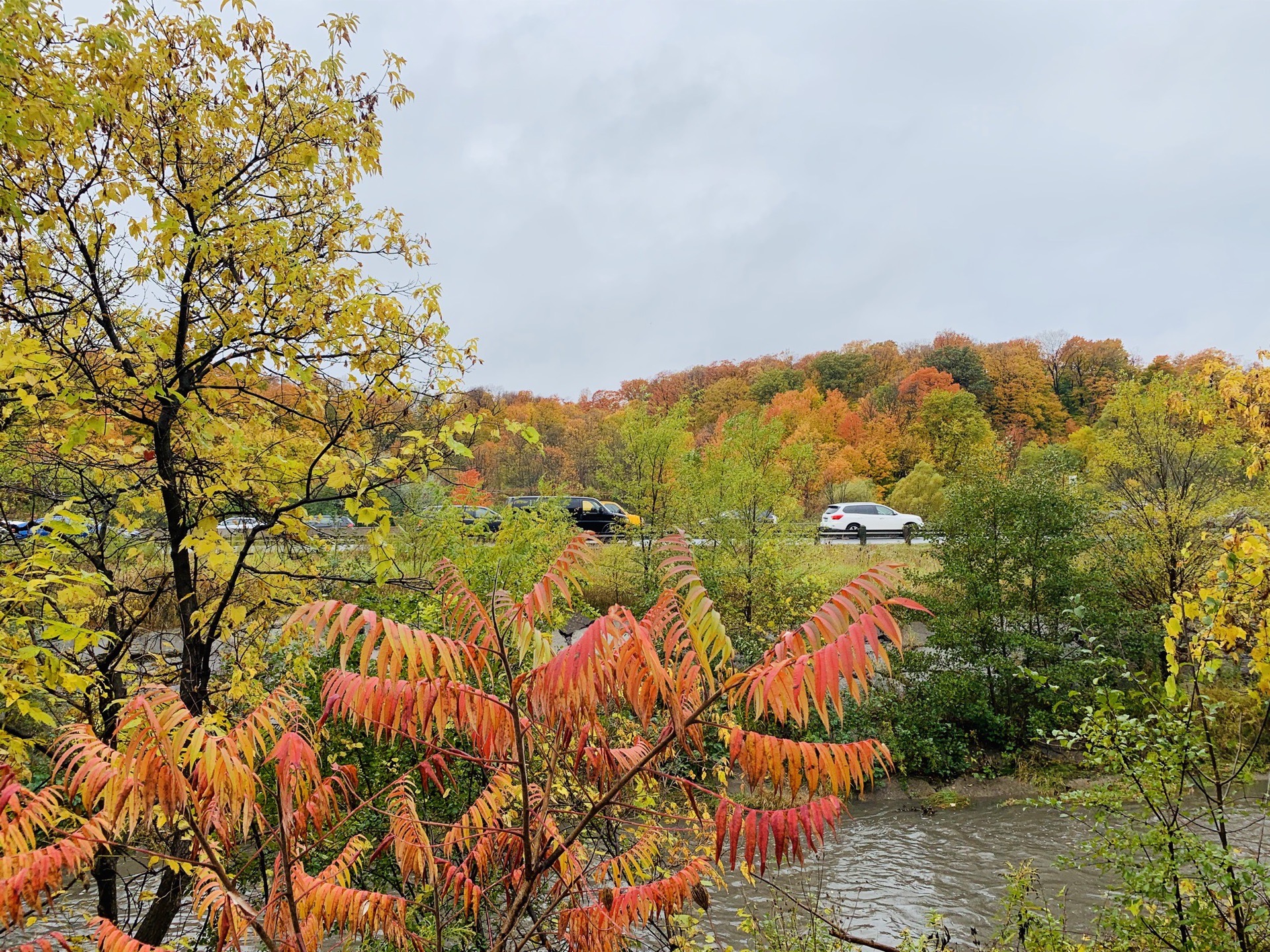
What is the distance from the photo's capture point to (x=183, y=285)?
461cm

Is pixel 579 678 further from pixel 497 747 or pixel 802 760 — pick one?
pixel 802 760

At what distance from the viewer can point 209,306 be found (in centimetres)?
481

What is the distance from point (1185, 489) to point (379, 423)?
17.4 m

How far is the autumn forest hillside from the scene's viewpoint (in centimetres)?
4153

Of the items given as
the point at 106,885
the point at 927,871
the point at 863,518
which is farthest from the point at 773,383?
the point at 106,885

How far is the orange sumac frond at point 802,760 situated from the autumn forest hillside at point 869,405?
78.4 feet

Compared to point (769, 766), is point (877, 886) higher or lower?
lower

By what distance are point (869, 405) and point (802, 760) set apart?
5411 cm

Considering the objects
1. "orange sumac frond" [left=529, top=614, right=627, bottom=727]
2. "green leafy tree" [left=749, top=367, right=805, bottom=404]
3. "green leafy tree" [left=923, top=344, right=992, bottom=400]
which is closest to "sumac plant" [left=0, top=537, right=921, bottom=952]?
"orange sumac frond" [left=529, top=614, right=627, bottom=727]

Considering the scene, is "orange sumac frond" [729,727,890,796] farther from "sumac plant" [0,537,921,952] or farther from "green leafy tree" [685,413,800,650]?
"green leafy tree" [685,413,800,650]

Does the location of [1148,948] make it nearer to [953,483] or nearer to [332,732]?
[332,732]

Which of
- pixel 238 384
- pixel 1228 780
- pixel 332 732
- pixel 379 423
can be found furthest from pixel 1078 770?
pixel 238 384

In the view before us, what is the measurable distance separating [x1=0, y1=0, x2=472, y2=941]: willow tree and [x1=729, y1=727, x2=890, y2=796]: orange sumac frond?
2.64 metres

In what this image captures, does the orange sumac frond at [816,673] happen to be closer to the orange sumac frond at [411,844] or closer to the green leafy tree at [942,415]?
the orange sumac frond at [411,844]
